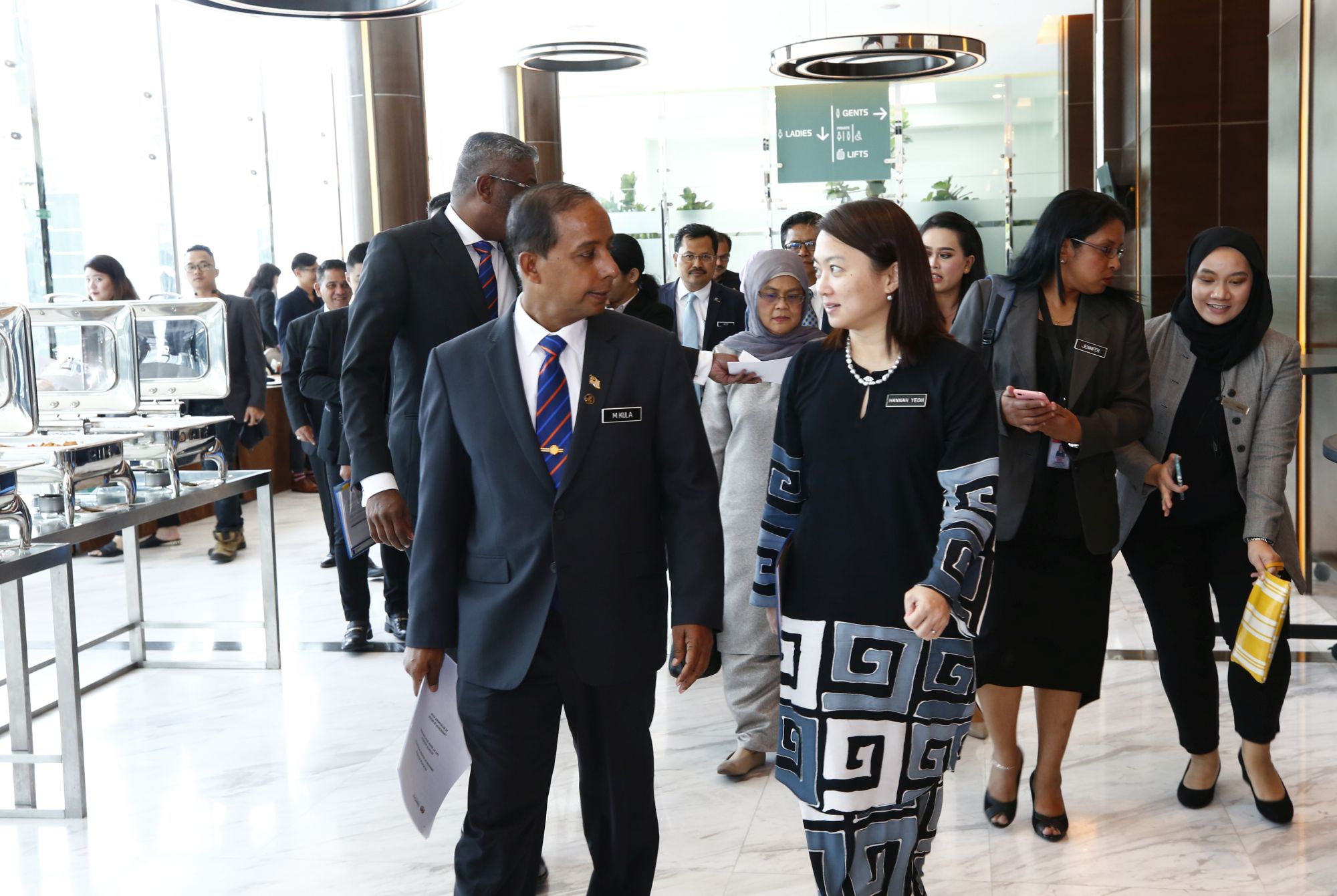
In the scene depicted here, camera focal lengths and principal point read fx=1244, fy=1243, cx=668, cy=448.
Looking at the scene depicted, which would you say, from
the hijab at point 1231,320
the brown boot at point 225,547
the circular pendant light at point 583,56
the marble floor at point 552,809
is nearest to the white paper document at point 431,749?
the marble floor at point 552,809

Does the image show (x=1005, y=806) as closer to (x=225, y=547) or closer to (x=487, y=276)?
(x=487, y=276)

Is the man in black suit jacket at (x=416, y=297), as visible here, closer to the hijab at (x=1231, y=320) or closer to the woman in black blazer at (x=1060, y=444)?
the woman in black blazer at (x=1060, y=444)

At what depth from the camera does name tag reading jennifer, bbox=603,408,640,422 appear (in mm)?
2275

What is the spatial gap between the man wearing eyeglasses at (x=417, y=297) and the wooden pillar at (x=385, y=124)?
6.82m

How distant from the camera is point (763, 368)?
3.51 m

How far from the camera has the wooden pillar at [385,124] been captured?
9.68 meters

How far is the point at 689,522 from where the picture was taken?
233 cm

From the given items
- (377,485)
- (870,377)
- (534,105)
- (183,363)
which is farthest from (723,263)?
(534,105)

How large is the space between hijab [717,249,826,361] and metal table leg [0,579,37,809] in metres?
2.31

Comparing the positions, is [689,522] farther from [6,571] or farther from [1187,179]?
[1187,179]

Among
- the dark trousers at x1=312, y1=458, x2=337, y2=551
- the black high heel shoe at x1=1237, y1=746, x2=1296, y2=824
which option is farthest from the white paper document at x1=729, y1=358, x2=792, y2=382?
the dark trousers at x1=312, y1=458, x2=337, y2=551

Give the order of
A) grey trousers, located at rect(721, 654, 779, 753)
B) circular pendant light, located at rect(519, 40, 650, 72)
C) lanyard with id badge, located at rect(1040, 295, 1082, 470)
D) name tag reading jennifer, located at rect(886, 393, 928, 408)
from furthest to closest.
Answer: circular pendant light, located at rect(519, 40, 650, 72) < grey trousers, located at rect(721, 654, 779, 753) < lanyard with id badge, located at rect(1040, 295, 1082, 470) < name tag reading jennifer, located at rect(886, 393, 928, 408)

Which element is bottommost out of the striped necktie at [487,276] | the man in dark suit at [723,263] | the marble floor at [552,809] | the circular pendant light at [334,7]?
the marble floor at [552,809]

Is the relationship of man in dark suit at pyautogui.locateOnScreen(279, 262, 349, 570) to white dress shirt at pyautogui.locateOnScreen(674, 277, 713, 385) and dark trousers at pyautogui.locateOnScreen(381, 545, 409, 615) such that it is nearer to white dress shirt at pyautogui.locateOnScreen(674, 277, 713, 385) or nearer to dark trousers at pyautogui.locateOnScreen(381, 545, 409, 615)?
dark trousers at pyautogui.locateOnScreen(381, 545, 409, 615)
